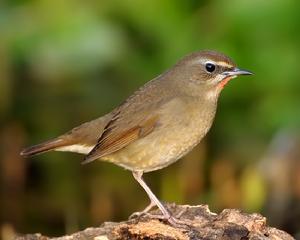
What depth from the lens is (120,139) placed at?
920 centimetres

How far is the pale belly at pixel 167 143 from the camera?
8977 millimetres

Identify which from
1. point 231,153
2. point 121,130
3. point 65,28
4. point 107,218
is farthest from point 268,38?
point 121,130

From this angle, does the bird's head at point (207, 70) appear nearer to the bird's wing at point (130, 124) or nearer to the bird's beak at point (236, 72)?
the bird's beak at point (236, 72)

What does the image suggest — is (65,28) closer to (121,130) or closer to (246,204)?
(246,204)

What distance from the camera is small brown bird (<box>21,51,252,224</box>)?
9031 millimetres

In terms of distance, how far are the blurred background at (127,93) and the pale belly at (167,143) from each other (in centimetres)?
232

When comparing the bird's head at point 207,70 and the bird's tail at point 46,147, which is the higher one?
the bird's head at point 207,70

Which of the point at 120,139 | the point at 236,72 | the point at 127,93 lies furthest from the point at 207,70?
the point at 127,93

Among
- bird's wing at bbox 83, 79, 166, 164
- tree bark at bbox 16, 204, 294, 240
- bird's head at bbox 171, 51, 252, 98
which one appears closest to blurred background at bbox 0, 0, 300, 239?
bird's wing at bbox 83, 79, 166, 164

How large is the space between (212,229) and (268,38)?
572 cm

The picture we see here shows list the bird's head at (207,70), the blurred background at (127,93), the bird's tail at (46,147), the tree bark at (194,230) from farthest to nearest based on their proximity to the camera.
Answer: the blurred background at (127,93)
the bird's tail at (46,147)
the bird's head at (207,70)
the tree bark at (194,230)

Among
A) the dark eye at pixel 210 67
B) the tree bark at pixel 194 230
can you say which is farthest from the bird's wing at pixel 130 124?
the tree bark at pixel 194 230

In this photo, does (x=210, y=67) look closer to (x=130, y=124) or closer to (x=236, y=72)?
(x=236, y=72)

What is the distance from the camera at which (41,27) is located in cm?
1350
